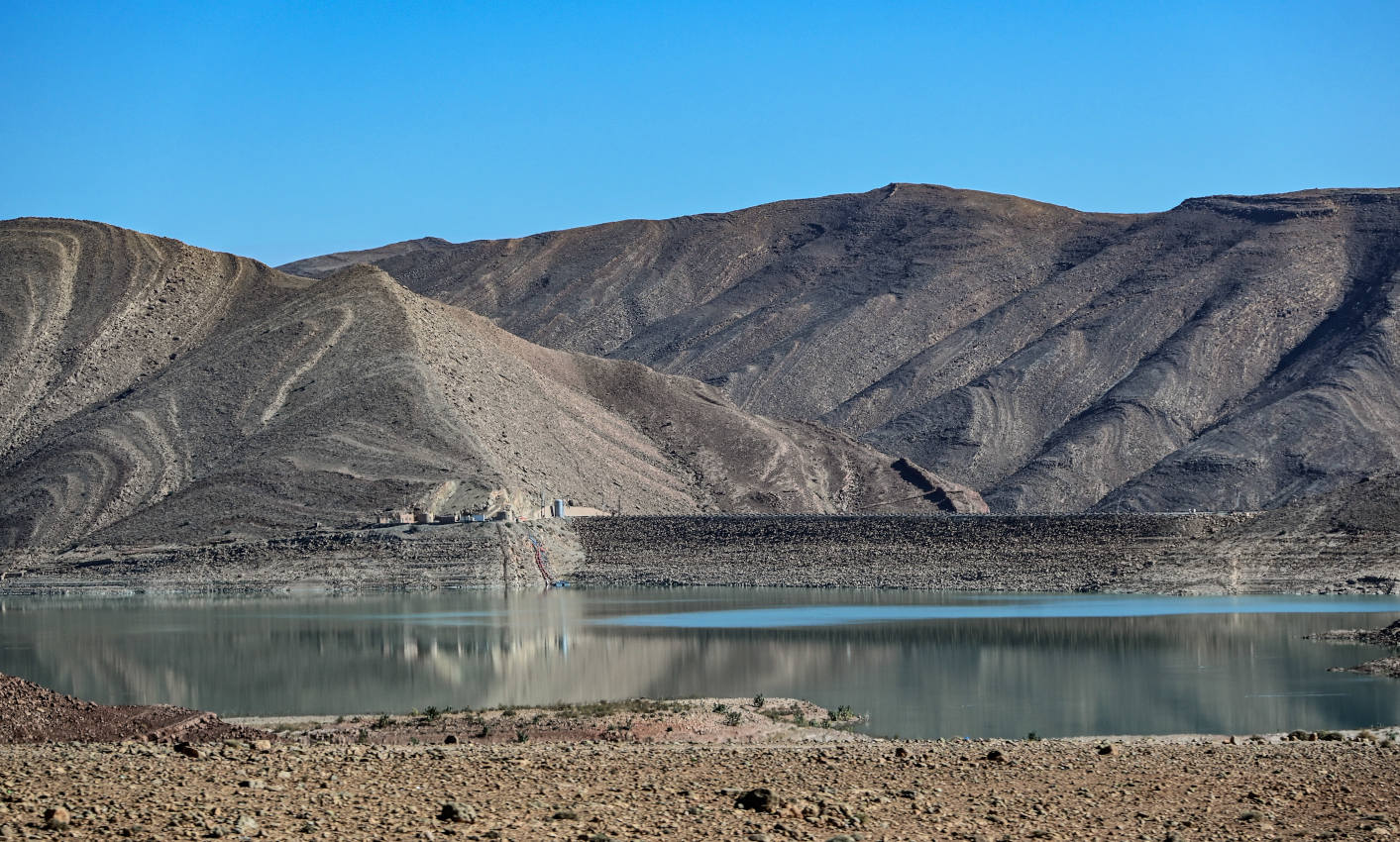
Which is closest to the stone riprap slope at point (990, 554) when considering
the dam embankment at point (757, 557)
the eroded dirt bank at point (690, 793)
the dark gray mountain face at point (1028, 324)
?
the dam embankment at point (757, 557)

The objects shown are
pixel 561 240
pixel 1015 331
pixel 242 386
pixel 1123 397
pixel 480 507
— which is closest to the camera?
pixel 480 507

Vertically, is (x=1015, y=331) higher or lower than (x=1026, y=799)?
higher

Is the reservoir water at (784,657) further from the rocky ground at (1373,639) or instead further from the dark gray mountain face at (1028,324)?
the dark gray mountain face at (1028,324)

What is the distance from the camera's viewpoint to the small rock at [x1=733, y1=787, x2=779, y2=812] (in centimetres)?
1623

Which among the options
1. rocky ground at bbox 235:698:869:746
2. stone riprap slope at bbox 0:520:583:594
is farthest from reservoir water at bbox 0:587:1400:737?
stone riprap slope at bbox 0:520:583:594

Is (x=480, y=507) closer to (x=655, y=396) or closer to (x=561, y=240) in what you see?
(x=655, y=396)

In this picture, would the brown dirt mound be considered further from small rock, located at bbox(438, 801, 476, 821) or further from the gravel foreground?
small rock, located at bbox(438, 801, 476, 821)

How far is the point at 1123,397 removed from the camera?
126000 mm

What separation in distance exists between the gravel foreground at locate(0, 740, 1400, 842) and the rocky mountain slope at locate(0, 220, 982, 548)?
62.9 m

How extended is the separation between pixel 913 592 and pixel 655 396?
46.4 metres

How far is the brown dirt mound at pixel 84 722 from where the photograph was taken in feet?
72.3

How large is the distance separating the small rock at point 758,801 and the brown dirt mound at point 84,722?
8.82 metres

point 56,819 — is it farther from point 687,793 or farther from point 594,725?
point 594,725

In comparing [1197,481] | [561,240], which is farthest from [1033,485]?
[561,240]
